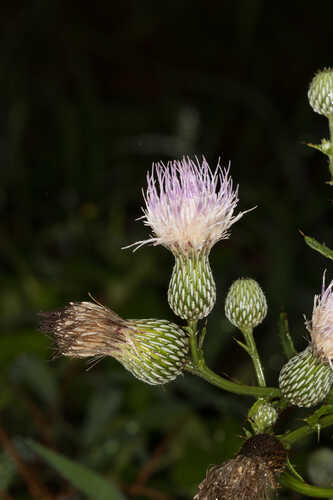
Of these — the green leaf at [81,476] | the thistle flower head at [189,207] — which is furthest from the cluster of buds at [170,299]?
the green leaf at [81,476]

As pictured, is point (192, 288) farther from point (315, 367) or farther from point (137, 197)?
point (137, 197)

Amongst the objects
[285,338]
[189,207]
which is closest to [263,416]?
[285,338]

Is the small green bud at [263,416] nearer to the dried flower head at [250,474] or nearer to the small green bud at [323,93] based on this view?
the dried flower head at [250,474]

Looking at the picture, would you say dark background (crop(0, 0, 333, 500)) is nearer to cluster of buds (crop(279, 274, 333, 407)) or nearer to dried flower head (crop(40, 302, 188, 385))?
cluster of buds (crop(279, 274, 333, 407))

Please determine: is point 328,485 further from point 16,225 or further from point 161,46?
point 161,46

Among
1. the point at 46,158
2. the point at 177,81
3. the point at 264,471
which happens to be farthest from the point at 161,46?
the point at 264,471

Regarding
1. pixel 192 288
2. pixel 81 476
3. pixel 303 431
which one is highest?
pixel 192 288
